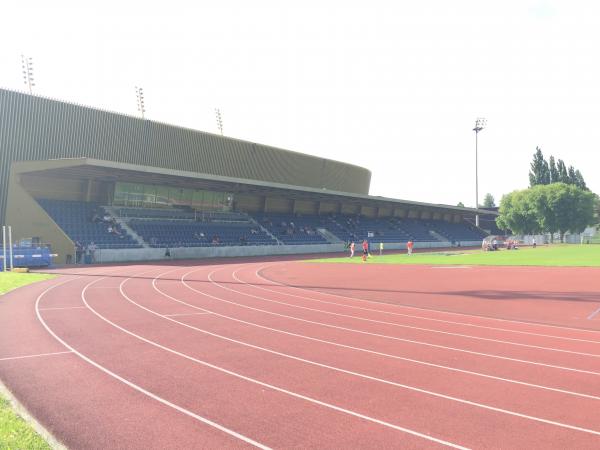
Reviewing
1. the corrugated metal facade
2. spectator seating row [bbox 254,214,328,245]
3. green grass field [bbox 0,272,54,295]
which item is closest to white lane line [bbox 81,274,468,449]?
green grass field [bbox 0,272,54,295]

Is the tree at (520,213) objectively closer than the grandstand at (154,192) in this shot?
No

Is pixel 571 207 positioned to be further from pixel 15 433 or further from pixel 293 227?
pixel 15 433

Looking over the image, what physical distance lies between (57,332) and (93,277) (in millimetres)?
13495

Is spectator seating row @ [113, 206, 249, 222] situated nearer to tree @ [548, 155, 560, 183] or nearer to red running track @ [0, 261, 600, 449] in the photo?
red running track @ [0, 261, 600, 449]

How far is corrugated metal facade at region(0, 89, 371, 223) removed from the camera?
37219mm

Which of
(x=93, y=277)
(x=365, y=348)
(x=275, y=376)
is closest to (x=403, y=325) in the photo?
(x=365, y=348)

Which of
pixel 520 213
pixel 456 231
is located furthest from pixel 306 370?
pixel 456 231

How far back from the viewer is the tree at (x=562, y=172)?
89.9 meters

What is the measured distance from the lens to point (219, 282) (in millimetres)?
21938

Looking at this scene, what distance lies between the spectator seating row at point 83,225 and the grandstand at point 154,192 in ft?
0.33

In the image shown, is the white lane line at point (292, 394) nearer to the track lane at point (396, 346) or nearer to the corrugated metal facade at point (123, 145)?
the track lane at point (396, 346)

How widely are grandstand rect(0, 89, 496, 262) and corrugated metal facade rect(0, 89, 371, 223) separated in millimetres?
91

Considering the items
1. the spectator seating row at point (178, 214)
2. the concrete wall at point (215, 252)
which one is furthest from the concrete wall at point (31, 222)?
the spectator seating row at point (178, 214)

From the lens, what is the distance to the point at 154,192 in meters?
47.3
